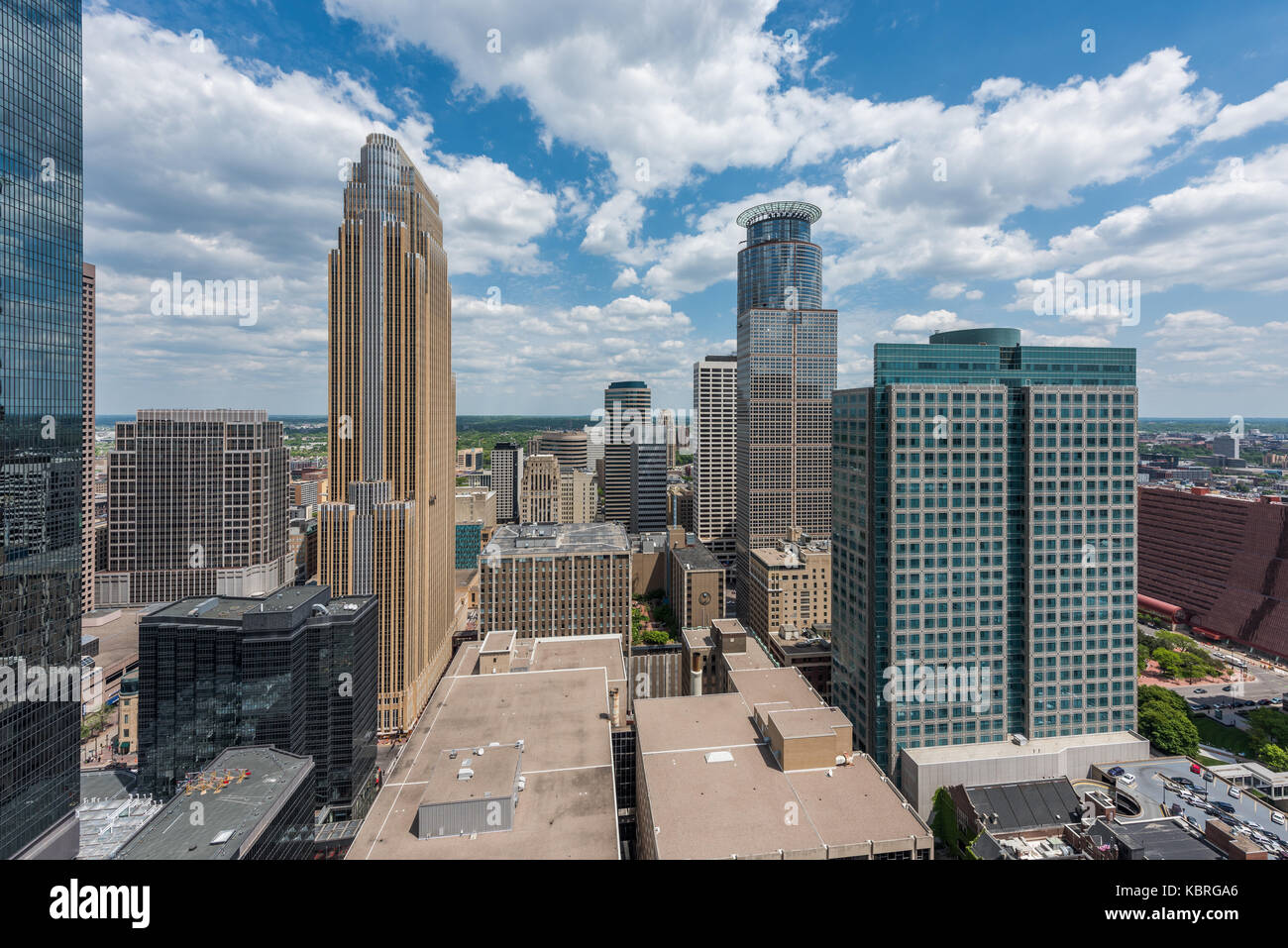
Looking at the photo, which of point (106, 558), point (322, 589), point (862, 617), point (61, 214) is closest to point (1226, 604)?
point (862, 617)

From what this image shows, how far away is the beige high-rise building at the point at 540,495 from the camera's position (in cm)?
13188

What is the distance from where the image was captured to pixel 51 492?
29656 millimetres

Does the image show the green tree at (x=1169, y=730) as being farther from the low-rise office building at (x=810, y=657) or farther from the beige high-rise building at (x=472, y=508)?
the beige high-rise building at (x=472, y=508)

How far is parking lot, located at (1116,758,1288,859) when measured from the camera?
Result: 35250mm

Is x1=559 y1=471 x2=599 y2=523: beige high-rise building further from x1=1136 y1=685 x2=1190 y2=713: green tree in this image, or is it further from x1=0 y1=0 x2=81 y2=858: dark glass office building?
x1=0 y1=0 x2=81 y2=858: dark glass office building

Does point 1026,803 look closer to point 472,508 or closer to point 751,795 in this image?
point 751,795

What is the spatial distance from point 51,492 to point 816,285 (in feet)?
480

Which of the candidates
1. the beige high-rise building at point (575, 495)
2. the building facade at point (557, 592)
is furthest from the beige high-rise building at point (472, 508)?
the building facade at point (557, 592)

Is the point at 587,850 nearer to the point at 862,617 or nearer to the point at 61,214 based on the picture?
the point at 862,617

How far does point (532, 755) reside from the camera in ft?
115

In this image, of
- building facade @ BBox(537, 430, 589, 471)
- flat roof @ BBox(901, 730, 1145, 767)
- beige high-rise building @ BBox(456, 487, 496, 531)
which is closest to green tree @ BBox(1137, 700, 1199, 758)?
flat roof @ BBox(901, 730, 1145, 767)

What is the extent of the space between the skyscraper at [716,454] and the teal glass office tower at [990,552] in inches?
3108

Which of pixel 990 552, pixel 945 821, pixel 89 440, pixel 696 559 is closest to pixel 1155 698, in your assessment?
pixel 990 552

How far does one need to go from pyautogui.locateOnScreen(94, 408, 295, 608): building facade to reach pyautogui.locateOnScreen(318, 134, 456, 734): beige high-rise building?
39722 millimetres
